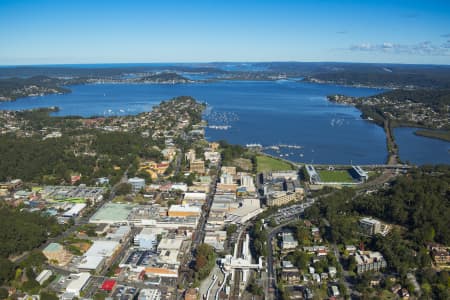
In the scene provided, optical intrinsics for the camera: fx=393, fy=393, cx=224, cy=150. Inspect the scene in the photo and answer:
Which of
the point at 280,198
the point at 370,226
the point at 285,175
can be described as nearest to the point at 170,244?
the point at 280,198

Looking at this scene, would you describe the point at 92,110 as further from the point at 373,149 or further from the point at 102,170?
the point at 373,149

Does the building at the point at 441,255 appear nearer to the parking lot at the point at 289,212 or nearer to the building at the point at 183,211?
the parking lot at the point at 289,212

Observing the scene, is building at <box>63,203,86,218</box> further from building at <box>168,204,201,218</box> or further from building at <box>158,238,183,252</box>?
building at <box>158,238,183,252</box>

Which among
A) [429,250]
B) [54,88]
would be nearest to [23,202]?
[429,250]

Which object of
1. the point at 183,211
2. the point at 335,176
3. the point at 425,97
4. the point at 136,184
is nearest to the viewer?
the point at 183,211

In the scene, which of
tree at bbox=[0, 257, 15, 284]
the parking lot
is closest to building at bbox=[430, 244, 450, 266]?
the parking lot

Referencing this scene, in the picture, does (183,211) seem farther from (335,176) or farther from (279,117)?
(279,117)
